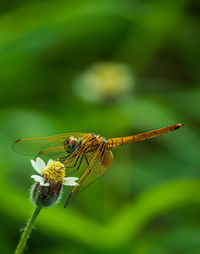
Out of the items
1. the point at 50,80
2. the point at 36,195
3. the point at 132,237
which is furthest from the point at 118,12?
the point at 36,195

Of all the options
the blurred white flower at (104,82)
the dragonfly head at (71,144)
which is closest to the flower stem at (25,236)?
the dragonfly head at (71,144)

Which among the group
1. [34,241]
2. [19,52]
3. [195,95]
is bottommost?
[34,241]

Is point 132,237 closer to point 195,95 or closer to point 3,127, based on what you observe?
point 3,127

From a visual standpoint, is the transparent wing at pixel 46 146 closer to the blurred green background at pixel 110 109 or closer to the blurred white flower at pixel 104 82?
the blurred green background at pixel 110 109

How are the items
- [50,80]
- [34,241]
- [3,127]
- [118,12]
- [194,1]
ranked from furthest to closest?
[194,1] → [50,80] → [118,12] → [3,127] → [34,241]

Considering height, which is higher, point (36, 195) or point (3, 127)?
point (3, 127)

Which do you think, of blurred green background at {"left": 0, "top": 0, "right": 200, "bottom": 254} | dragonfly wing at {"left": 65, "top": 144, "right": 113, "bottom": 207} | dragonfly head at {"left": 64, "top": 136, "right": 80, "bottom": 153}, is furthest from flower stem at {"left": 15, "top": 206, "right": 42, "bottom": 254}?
blurred green background at {"left": 0, "top": 0, "right": 200, "bottom": 254}

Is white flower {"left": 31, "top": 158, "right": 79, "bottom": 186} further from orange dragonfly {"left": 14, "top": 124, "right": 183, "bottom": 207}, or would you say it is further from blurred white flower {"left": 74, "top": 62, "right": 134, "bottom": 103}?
blurred white flower {"left": 74, "top": 62, "right": 134, "bottom": 103}
